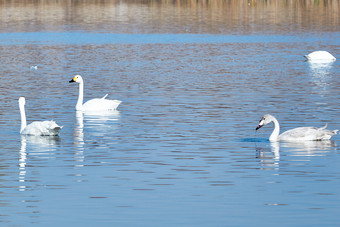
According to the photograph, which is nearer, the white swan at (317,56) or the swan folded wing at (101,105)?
→ the swan folded wing at (101,105)

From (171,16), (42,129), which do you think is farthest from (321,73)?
(171,16)

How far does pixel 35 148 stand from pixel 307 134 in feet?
22.0

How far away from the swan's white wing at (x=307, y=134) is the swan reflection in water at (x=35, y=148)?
580cm

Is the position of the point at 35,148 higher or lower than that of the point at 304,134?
lower

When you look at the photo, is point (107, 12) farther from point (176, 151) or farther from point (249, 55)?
point (176, 151)

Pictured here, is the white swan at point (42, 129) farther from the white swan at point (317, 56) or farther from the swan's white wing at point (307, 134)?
the white swan at point (317, 56)

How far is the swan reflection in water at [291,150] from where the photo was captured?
67.5 feet

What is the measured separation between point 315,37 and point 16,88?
4086 cm

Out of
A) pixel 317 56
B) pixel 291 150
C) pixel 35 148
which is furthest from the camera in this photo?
pixel 317 56

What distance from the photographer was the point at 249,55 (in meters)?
56.8

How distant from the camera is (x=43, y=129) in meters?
24.1

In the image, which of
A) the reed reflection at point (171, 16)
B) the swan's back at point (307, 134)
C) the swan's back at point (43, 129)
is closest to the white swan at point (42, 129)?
the swan's back at point (43, 129)

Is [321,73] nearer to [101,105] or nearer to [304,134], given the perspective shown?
[101,105]

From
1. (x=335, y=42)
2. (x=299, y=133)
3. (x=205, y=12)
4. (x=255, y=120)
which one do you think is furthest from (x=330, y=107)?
(x=205, y=12)
